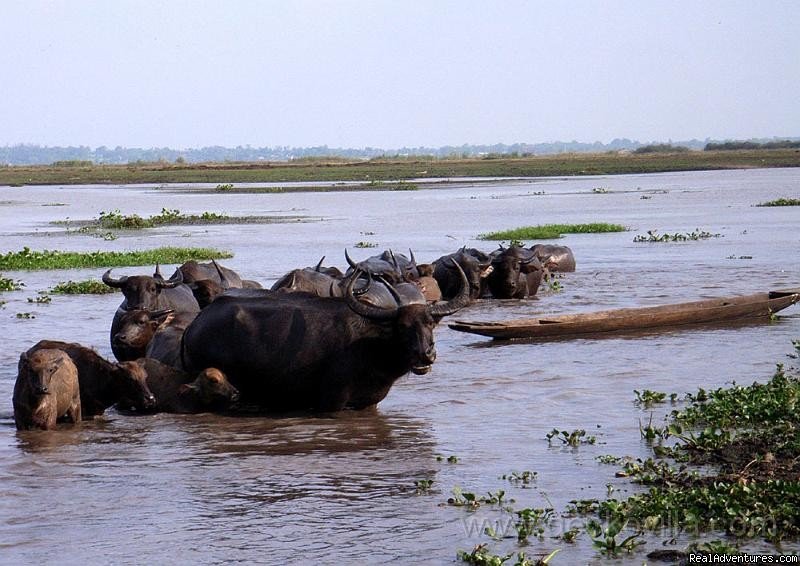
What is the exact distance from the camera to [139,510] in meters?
7.04

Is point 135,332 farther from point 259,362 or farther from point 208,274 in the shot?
point 208,274

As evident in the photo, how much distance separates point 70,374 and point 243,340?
1.34 metres

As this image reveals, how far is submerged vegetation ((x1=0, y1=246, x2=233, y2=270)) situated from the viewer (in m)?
21.8

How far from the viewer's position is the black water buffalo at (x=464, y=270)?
54.7ft

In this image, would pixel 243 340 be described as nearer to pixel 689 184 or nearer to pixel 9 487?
pixel 9 487

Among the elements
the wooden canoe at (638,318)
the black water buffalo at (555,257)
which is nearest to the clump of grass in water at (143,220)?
the black water buffalo at (555,257)

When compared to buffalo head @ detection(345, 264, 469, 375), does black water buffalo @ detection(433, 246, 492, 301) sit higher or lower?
lower

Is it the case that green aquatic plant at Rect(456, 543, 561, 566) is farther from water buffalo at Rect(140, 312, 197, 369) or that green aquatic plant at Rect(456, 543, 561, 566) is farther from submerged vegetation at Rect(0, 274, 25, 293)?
submerged vegetation at Rect(0, 274, 25, 293)

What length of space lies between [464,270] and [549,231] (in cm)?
1074

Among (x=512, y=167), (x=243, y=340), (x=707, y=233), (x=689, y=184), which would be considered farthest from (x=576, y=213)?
(x=512, y=167)

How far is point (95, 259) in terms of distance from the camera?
2216 centimetres

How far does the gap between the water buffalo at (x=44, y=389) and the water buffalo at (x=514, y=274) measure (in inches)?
349

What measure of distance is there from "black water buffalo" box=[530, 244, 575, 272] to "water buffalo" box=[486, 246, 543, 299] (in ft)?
5.17

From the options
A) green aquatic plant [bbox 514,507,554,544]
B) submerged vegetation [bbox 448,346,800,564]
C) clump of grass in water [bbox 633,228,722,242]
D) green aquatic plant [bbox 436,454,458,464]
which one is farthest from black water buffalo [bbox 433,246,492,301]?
green aquatic plant [bbox 514,507,554,544]
